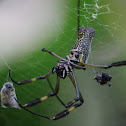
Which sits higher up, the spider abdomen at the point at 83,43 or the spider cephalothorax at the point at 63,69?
the spider abdomen at the point at 83,43

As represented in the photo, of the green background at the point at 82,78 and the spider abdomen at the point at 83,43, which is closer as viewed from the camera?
the spider abdomen at the point at 83,43

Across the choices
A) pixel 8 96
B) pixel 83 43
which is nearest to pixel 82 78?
pixel 83 43

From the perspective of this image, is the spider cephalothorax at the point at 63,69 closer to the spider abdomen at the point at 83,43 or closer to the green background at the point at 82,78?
the spider abdomen at the point at 83,43

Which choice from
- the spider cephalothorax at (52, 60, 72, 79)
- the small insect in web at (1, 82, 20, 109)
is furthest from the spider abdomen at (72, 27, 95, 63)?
the small insect in web at (1, 82, 20, 109)

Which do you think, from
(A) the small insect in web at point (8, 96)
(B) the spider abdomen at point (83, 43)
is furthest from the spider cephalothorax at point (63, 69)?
(A) the small insect in web at point (8, 96)

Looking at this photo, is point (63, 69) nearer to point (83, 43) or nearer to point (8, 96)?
point (83, 43)

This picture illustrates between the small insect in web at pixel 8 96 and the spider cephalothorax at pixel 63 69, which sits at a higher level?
the spider cephalothorax at pixel 63 69

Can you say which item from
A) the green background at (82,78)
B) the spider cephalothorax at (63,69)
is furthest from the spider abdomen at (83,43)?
the green background at (82,78)

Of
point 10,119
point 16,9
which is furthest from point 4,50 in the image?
point 10,119
